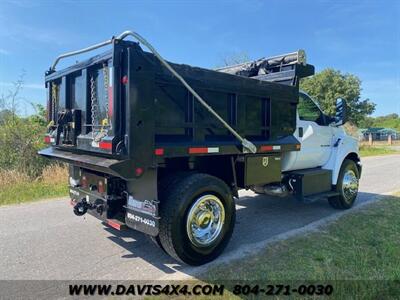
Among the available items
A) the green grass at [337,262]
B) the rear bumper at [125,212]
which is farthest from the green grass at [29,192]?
the green grass at [337,262]

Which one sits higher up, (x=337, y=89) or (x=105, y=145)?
(x=337, y=89)

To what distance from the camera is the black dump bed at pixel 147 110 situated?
12.4ft

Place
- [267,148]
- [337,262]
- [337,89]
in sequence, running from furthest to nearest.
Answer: [337,89] → [267,148] → [337,262]

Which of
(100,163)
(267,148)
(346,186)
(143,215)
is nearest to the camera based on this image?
(100,163)

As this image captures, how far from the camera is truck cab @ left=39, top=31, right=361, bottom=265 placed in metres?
3.82

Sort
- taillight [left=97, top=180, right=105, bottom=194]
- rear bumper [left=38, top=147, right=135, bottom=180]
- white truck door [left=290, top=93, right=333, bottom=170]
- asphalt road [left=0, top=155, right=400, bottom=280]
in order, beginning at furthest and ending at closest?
white truck door [left=290, top=93, right=333, bottom=170] < taillight [left=97, top=180, right=105, bottom=194] < asphalt road [left=0, top=155, right=400, bottom=280] < rear bumper [left=38, top=147, right=135, bottom=180]

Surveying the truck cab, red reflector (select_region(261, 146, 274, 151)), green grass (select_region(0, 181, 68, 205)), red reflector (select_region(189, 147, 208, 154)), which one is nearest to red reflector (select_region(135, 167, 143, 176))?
the truck cab

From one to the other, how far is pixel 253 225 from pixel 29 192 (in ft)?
19.0

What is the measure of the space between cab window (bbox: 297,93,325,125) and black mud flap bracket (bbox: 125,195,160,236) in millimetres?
3592

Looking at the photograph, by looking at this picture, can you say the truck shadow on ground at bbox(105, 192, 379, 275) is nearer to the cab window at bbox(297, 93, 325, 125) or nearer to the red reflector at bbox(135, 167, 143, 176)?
the red reflector at bbox(135, 167, 143, 176)

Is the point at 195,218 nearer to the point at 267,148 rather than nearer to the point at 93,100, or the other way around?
the point at 267,148

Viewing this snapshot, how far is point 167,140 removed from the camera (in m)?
4.25

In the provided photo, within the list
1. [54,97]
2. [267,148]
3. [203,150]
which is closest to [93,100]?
[54,97]

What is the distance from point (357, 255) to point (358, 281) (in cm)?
93
